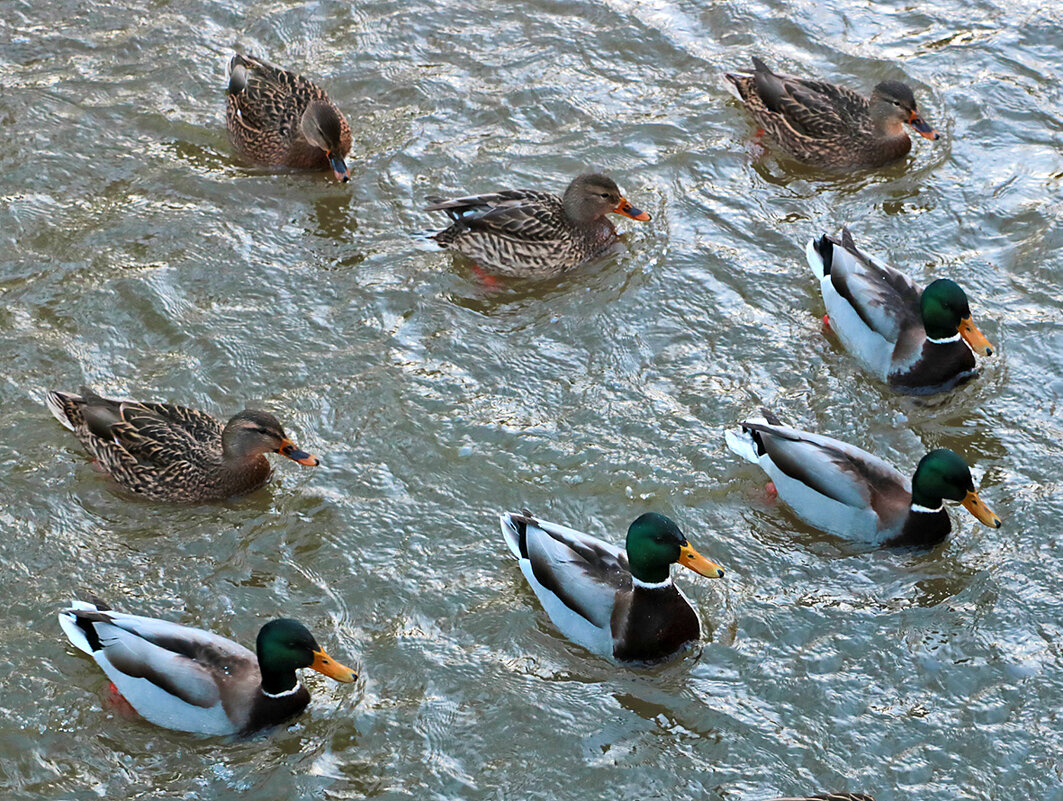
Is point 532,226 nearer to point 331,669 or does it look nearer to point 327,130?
point 327,130

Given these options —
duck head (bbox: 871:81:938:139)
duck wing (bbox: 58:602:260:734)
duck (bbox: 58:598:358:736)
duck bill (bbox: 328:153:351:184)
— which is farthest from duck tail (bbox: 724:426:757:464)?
duck bill (bbox: 328:153:351:184)

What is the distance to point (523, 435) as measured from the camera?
7918 millimetres

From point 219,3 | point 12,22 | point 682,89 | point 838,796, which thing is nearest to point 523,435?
point 838,796

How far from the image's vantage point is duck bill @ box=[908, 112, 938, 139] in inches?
388

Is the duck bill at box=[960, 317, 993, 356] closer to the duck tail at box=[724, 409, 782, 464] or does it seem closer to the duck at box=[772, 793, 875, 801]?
the duck tail at box=[724, 409, 782, 464]

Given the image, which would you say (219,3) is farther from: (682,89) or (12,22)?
(682,89)

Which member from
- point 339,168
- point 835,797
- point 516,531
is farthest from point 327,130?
point 835,797

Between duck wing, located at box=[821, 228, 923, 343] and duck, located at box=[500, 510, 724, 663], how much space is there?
236cm

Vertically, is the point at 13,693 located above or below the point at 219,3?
below

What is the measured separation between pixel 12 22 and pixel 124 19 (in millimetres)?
982

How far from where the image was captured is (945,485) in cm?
708

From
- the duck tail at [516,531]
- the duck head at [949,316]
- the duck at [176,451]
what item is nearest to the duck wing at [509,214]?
the duck at [176,451]

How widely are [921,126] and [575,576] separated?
506cm

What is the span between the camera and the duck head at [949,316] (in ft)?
26.5
